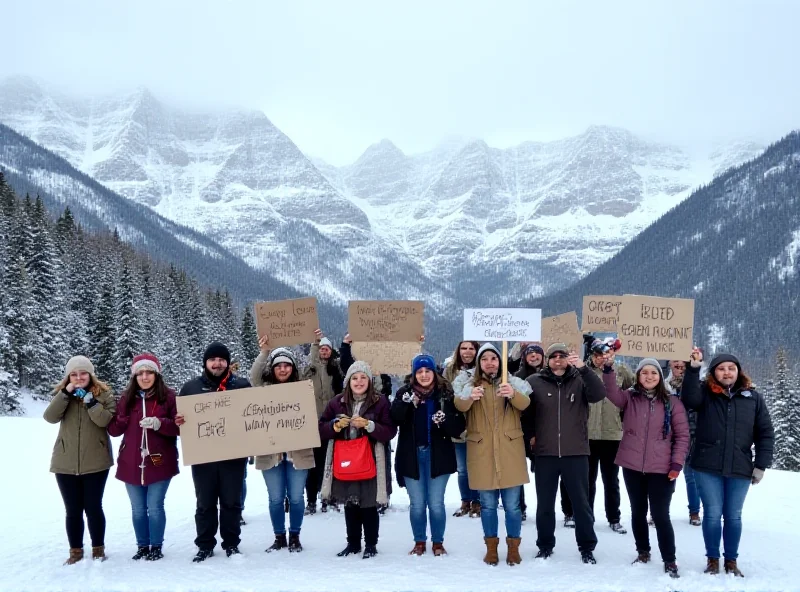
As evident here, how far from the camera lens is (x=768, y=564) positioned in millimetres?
6016

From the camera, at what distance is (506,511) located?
5.88 m

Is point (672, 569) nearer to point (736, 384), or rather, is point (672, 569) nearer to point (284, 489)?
point (736, 384)

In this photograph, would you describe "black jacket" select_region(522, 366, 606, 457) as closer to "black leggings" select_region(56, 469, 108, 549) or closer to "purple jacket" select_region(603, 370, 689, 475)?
"purple jacket" select_region(603, 370, 689, 475)

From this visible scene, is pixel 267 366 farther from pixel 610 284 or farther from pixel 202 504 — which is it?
pixel 610 284

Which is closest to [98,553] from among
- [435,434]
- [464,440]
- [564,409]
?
[435,434]

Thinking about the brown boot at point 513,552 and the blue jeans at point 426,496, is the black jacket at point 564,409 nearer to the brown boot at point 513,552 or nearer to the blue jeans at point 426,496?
the brown boot at point 513,552

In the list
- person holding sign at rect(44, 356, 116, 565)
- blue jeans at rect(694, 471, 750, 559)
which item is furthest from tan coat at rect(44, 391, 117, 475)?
blue jeans at rect(694, 471, 750, 559)

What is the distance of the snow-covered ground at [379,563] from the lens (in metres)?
5.36

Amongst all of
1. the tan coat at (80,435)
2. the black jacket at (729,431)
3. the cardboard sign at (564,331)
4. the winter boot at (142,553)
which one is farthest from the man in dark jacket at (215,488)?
the cardboard sign at (564,331)

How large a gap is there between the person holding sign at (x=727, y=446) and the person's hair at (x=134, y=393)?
211 inches

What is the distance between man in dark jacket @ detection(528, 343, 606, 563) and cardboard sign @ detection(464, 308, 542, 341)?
0.31 m

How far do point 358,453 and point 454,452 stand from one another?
100cm

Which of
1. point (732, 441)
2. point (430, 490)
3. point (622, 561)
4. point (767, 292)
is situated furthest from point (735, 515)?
point (767, 292)

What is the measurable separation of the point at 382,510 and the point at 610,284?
162 meters
